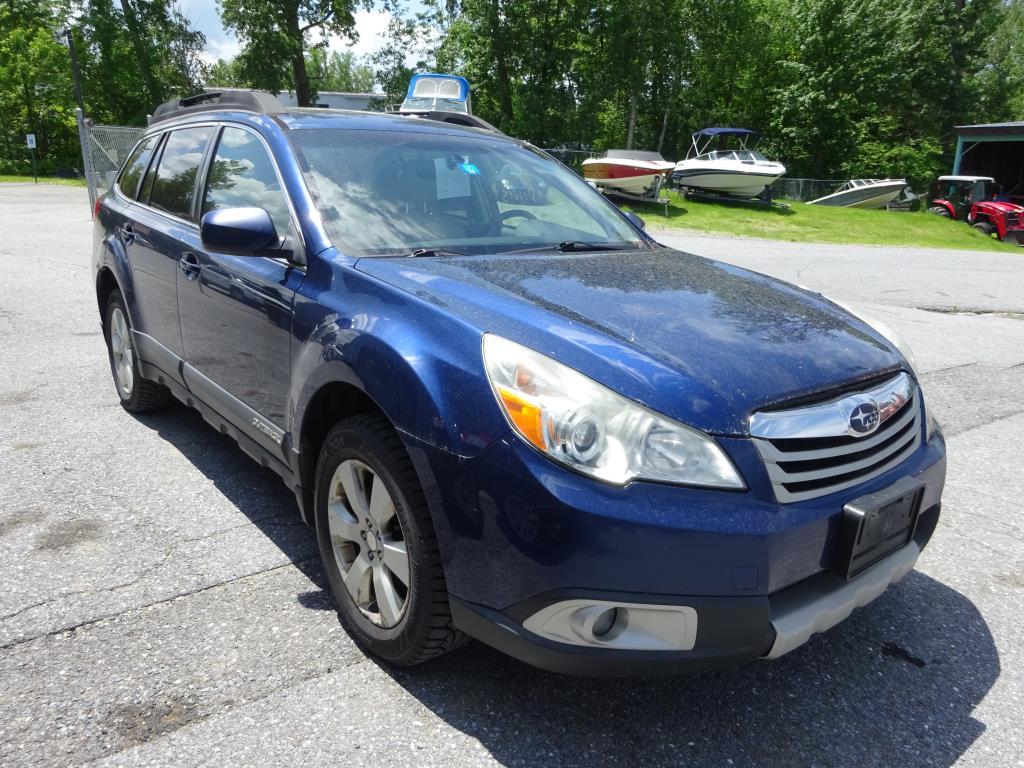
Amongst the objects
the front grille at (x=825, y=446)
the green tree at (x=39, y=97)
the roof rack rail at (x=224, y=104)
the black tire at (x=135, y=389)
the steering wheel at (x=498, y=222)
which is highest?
the green tree at (x=39, y=97)

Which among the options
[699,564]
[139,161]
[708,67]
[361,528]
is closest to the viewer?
[699,564]

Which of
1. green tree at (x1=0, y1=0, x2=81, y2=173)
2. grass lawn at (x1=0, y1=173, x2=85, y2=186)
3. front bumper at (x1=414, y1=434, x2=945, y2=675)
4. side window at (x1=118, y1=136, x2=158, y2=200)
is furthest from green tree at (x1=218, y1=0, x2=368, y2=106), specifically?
front bumper at (x1=414, y1=434, x2=945, y2=675)

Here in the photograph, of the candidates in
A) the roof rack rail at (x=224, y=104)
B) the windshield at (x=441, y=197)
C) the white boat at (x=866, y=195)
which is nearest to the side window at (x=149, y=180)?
the roof rack rail at (x=224, y=104)

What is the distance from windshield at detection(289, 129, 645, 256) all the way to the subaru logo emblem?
4.74 ft

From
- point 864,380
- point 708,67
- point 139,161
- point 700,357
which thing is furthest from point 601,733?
point 708,67

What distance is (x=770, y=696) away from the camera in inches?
92.6

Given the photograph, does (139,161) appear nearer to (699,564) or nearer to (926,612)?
(699,564)

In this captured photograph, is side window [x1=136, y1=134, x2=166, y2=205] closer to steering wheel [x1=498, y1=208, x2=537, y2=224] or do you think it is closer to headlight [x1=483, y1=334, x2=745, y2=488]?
steering wheel [x1=498, y1=208, x2=537, y2=224]

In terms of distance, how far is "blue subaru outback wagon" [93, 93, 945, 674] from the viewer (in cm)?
185

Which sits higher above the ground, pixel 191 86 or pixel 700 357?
pixel 191 86

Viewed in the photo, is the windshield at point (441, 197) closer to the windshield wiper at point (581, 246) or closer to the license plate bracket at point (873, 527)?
the windshield wiper at point (581, 246)

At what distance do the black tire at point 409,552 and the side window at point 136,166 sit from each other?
2894mm

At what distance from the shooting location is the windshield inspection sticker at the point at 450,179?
3211mm

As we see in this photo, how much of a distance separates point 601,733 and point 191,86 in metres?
53.0
